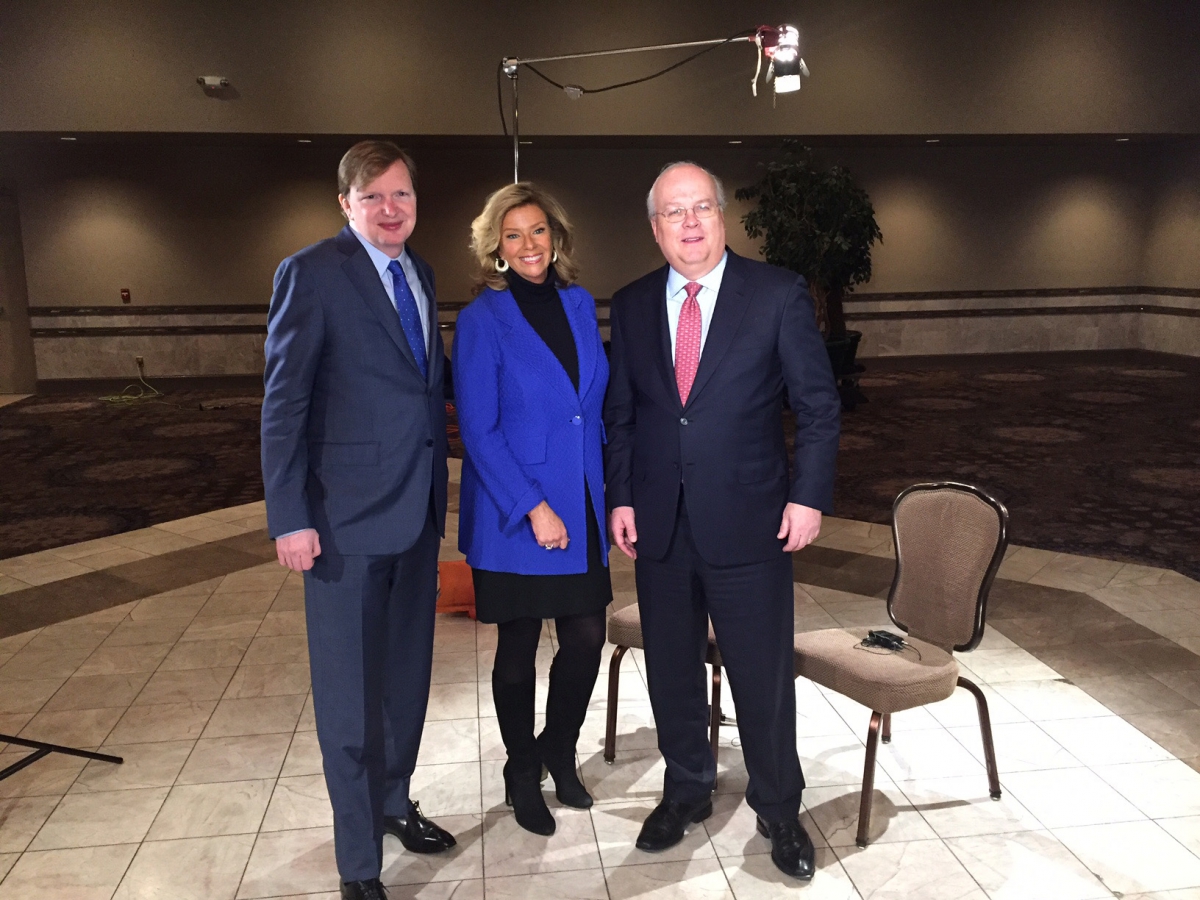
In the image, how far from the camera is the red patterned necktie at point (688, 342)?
2.37 metres

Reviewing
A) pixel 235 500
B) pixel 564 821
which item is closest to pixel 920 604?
pixel 564 821

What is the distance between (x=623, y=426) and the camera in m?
2.47

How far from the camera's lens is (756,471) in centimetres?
233

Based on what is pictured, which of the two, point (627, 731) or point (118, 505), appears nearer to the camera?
point (627, 731)

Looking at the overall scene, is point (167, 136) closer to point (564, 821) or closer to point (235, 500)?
point (235, 500)

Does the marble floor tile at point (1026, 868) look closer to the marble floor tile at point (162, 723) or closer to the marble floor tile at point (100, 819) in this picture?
the marble floor tile at point (100, 819)

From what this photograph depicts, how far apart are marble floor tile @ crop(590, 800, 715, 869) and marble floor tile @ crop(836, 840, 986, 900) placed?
0.37 meters

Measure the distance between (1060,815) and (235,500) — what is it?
5507 mm

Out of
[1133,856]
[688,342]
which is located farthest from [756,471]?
[1133,856]

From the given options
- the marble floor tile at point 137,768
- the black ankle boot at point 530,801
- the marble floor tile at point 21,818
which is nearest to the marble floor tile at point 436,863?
the black ankle boot at point 530,801

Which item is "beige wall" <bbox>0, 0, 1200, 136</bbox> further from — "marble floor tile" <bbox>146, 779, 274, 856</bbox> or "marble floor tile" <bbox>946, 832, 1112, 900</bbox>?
"marble floor tile" <bbox>946, 832, 1112, 900</bbox>

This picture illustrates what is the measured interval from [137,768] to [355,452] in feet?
5.04

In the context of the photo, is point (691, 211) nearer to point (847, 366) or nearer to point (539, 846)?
point (539, 846)

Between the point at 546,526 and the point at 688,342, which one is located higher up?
the point at 688,342
